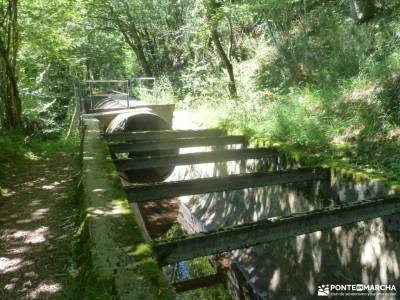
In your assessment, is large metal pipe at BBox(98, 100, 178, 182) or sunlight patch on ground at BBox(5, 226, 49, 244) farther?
large metal pipe at BBox(98, 100, 178, 182)

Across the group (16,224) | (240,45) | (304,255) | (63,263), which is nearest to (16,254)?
(63,263)

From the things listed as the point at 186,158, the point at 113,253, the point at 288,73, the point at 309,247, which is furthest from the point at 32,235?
the point at 288,73

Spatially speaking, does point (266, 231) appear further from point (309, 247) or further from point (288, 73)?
point (288, 73)

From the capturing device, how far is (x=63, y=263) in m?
3.59

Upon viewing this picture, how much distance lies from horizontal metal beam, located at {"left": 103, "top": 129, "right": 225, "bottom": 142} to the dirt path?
5.26 feet

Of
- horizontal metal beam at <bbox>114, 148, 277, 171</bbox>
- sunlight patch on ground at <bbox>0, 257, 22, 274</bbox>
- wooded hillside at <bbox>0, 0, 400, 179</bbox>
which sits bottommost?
sunlight patch on ground at <bbox>0, 257, 22, 274</bbox>

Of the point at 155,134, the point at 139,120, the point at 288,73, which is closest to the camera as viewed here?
the point at 155,134

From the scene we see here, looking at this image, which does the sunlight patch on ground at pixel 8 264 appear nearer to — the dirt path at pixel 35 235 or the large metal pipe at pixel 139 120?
the dirt path at pixel 35 235

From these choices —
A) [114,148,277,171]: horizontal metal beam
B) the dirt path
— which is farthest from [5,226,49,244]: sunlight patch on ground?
[114,148,277,171]: horizontal metal beam

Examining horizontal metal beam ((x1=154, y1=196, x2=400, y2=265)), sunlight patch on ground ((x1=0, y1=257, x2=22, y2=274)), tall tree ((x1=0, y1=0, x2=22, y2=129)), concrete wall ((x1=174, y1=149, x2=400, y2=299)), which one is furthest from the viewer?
tall tree ((x1=0, y1=0, x2=22, y2=129))

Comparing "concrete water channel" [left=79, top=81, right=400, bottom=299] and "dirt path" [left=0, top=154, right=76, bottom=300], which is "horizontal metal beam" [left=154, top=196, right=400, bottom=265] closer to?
"concrete water channel" [left=79, top=81, right=400, bottom=299]

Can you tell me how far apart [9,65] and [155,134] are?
214 inches

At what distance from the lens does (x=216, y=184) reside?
536 cm

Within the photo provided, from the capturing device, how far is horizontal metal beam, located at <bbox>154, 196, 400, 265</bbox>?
3238mm
